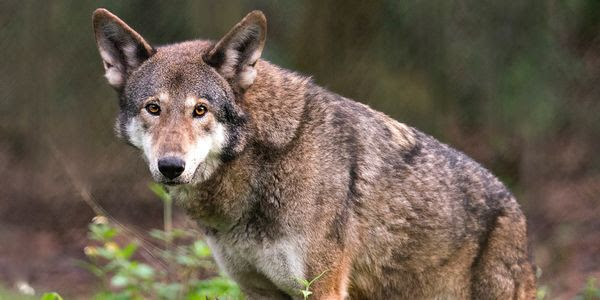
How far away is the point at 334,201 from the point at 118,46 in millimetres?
1436

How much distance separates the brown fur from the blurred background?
4051 mm

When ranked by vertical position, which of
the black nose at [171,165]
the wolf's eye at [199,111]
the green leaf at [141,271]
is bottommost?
the green leaf at [141,271]

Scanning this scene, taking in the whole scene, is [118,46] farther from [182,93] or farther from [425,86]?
[425,86]

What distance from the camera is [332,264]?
4.95 metres

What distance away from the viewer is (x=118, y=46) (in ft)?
16.8

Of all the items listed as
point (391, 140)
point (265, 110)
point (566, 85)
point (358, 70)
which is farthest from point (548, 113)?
point (265, 110)

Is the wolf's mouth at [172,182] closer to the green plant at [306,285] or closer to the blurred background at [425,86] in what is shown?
the green plant at [306,285]

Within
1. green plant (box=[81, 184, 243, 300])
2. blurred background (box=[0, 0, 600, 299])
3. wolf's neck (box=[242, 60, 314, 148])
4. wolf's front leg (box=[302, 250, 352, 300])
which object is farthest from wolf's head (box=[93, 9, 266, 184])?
blurred background (box=[0, 0, 600, 299])

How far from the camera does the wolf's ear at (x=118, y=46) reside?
5051 millimetres

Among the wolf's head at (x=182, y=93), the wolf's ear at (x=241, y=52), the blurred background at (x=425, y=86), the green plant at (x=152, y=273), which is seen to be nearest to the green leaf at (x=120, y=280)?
the green plant at (x=152, y=273)

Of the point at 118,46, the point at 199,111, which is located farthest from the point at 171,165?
the point at 118,46

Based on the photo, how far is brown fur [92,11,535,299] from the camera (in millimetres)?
4941

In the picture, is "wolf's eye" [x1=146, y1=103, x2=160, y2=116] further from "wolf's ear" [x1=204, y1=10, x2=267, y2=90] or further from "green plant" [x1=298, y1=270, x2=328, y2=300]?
"green plant" [x1=298, y1=270, x2=328, y2=300]

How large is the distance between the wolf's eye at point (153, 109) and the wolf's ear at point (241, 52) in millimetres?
381
